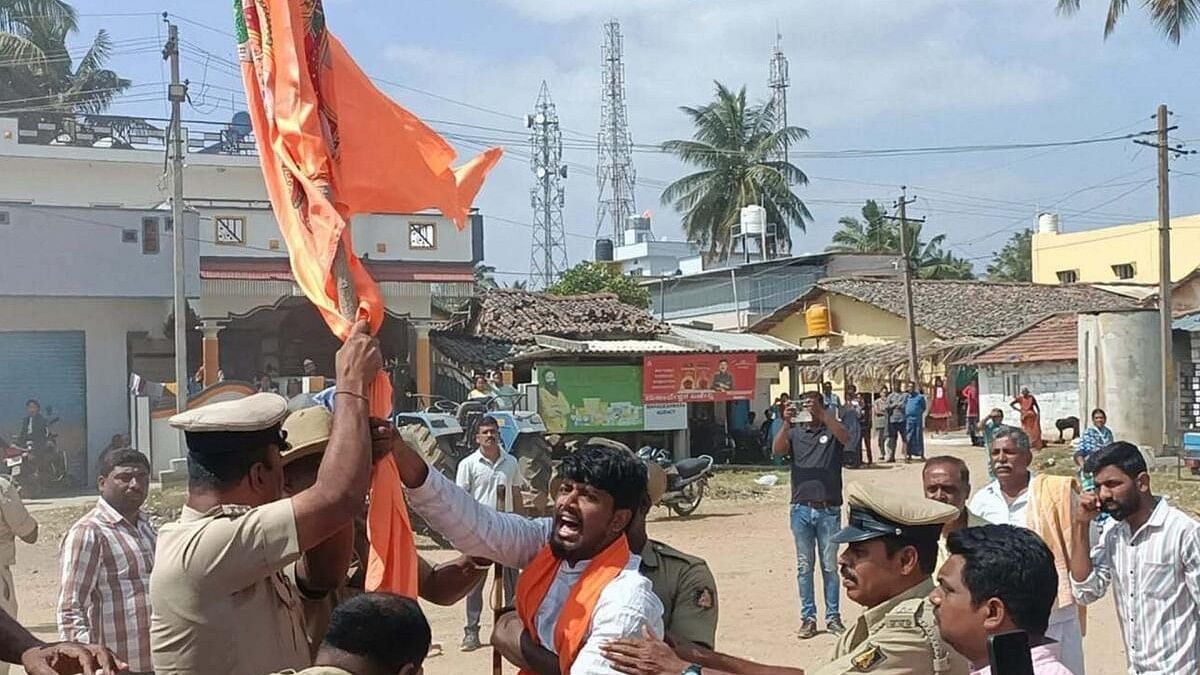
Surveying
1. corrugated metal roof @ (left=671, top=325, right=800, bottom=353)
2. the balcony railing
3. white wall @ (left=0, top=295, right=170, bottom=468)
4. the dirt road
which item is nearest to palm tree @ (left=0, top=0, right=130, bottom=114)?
the balcony railing

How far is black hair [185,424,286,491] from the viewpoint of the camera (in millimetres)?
2703

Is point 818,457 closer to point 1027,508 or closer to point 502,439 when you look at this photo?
point 1027,508

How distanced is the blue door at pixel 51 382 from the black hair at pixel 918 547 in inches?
854

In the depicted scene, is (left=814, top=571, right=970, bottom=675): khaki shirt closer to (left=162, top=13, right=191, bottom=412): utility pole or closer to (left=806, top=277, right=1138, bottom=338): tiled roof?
(left=162, top=13, right=191, bottom=412): utility pole

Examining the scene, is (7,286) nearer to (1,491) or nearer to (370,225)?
(370,225)

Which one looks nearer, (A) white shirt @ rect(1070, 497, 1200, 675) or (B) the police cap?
(B) the police cap

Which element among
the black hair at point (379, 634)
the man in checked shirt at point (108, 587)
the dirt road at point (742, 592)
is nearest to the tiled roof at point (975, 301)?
the dirt road at point (742, 592)

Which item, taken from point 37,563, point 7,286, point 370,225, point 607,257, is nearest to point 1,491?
point 37,563

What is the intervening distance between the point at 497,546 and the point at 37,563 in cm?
1346

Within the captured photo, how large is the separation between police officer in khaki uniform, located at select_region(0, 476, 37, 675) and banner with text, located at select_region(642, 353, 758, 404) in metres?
17.2

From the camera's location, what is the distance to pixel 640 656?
285 centimetres

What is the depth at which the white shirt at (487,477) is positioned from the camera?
9.50m

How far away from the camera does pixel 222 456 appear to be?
8.91 ft

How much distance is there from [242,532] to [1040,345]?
30.3 meters
